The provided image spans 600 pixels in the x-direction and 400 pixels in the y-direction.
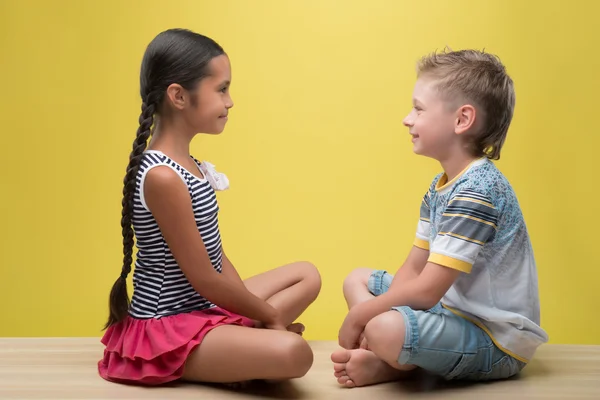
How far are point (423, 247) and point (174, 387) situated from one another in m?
0.79

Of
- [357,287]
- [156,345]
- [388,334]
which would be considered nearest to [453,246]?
[388,334]

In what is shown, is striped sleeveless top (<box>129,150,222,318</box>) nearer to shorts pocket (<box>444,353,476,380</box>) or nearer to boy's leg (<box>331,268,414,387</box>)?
boy's leg (<box>331,268,414,387</box>)

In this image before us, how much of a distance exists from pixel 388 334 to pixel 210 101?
753 mm

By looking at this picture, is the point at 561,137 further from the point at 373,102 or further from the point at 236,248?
the point at 236,248

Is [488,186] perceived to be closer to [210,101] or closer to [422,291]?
[422,291]

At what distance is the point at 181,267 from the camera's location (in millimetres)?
2400

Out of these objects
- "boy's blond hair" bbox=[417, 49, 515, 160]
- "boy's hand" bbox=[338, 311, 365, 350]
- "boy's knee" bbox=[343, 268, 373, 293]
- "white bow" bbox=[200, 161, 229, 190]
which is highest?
"boy's blond hair" bbox=[417, 49, 515, 160]

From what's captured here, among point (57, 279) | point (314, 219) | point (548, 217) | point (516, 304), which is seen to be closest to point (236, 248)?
point (314, 219)

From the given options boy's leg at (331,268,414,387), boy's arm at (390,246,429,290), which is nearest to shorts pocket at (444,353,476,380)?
boy's leg at (331,268,414,387)

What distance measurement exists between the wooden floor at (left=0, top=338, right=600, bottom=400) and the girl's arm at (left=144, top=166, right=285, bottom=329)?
0.81 ft

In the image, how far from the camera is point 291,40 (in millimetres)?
3715

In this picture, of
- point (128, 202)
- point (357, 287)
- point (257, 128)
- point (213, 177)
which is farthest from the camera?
point (257, 128)

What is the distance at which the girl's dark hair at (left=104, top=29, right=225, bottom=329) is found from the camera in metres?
2.44

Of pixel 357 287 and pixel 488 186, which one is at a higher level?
pixel 488 186
